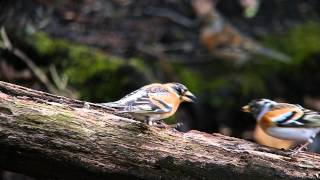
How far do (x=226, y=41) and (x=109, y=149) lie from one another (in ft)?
19.0

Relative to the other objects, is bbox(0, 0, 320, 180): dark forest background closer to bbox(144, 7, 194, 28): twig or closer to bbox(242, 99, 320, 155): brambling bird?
bbox(144, 7, 194, 28): twig

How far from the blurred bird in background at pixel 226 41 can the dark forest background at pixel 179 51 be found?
0.01 m

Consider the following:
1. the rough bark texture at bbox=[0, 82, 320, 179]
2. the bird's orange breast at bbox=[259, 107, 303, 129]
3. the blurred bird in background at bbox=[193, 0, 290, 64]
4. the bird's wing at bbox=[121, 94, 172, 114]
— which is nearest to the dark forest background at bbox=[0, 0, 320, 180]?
the blurred bird in background at bbox=[193, 0, 290, 64]

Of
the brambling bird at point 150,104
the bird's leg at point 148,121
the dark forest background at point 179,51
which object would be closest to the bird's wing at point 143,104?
the brambling bird at point 150,104

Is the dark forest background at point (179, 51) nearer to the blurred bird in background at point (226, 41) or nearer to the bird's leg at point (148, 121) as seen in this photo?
the blurred bird in background at point (226, 41)

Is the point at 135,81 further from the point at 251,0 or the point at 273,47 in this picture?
the point at 273,47

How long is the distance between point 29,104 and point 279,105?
178 cm

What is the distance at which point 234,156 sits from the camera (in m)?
4.21

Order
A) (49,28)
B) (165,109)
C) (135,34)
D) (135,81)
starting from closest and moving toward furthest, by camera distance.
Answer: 1. (165,109)
2. (135,81)
3. (49,28)
4. (135,34)

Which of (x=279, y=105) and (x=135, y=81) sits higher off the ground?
(x=135, y=81)

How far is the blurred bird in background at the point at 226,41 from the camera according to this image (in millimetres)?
9188

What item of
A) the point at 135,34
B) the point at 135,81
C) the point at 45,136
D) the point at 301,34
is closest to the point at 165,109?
the point at 45,136

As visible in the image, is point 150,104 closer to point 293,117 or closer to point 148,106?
point 148,106

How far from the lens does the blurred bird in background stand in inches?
362
